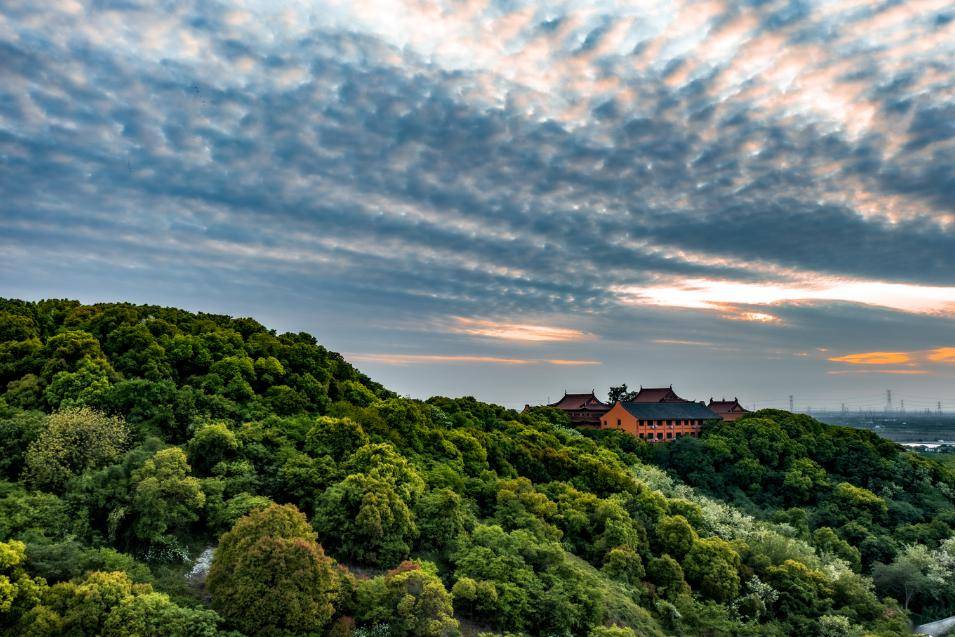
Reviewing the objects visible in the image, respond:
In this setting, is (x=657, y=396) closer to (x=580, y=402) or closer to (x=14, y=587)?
(x=580, y=402)

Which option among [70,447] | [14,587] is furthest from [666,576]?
[70,447]

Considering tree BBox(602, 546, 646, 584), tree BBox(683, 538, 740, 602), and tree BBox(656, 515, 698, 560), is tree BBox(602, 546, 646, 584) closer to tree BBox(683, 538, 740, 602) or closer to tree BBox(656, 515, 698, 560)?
tree BBox(683, 538, 740, 602)

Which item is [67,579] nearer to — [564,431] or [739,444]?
[564,431]

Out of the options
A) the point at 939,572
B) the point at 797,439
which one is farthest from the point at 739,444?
the point at 939,572

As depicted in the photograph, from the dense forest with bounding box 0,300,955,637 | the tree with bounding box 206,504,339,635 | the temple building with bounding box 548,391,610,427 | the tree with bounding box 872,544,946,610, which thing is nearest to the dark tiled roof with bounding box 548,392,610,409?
the temple building with bounding box 548,391,610,427

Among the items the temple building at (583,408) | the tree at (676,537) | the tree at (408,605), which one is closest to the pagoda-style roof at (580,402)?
the temple building at (583,408)
